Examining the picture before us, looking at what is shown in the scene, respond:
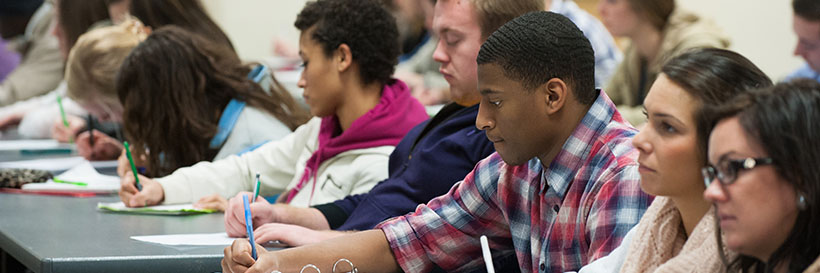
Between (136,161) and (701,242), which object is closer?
(701,242)

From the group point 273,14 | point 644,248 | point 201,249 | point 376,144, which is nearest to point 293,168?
point 376,144

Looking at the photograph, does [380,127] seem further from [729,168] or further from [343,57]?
[729,168]

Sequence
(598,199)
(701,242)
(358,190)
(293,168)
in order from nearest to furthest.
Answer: (701,242) < (598,199) < (358,190) < (293,168)

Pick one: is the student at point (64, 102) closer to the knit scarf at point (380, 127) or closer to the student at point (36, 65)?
the student at point (36, 65)

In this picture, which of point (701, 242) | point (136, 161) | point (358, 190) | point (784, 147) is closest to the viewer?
point (784, 147)

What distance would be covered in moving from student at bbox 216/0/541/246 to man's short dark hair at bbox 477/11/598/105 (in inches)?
16.4

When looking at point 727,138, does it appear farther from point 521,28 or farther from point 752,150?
point 521,28

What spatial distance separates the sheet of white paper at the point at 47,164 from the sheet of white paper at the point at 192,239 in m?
1.34

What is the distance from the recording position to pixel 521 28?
157 centimetres

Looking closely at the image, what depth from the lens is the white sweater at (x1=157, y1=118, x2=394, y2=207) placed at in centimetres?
245

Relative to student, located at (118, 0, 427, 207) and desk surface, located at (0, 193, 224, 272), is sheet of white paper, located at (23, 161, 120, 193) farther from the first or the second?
student, located at (118, 0, 427, 207)

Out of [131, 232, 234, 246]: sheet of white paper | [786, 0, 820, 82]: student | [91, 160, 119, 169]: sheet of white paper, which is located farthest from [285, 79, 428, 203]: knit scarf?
[786, 0, 820, 82]: student

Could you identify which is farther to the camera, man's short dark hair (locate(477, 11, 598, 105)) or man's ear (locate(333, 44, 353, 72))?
man's ear (locate(333, 44, 353, 72))

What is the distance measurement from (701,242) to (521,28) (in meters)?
0.48
